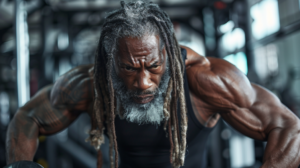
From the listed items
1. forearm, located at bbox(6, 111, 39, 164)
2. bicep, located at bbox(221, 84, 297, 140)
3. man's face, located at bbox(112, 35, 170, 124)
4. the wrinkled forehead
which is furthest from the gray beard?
forearm, located at bbox(6, 111, 39, 164)

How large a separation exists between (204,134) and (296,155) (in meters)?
0.42

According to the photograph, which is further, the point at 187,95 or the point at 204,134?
the point at 204,134

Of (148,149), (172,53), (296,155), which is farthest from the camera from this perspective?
(148,149)

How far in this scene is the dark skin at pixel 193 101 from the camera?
108 cm

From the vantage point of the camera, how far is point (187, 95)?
1.23m

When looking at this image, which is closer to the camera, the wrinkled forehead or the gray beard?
the wrinkled forehead

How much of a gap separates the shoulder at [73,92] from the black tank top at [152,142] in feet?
0.68

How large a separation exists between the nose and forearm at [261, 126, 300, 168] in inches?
23.3

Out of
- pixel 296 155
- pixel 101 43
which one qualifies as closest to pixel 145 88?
pixel 101 43

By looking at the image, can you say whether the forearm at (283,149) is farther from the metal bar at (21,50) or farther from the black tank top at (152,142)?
the metal bar at (21,50)

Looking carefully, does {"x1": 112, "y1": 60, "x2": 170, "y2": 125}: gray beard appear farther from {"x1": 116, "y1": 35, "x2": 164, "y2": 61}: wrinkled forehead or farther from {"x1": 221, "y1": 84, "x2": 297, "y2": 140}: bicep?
{"x1": 221, "y1": 84, "x2": 297, "y2": 140}: bicep

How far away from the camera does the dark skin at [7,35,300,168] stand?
108cm

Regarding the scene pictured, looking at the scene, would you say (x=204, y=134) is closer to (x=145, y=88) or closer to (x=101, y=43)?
(x=145, y=88)

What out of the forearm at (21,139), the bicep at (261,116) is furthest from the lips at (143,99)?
the forearm at (21,139)
